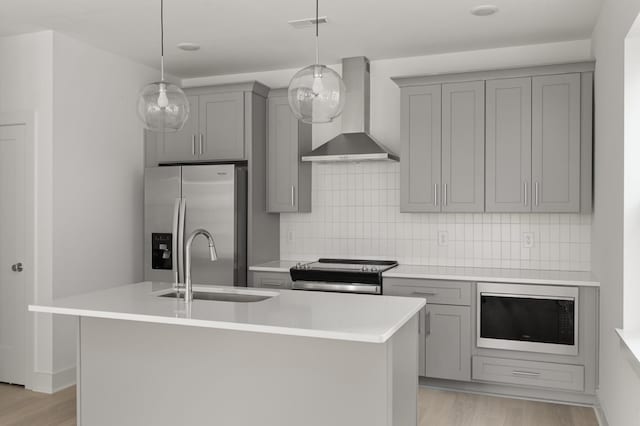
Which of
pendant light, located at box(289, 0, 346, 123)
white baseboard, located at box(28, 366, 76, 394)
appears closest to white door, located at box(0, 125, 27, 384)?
white baseboard, located at box(28, 366, 76, 394)

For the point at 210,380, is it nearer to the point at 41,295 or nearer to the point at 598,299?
the point at 41,295

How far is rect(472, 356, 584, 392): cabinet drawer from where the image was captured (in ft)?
13.1

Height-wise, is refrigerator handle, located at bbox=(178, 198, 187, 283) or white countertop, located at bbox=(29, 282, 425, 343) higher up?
A: refrigerator handle, located at bbox=(178, 198, 187, 283)

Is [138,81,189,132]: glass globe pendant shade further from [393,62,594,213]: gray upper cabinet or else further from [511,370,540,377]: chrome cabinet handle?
[511,370,540,377]: chrome cabinet handle

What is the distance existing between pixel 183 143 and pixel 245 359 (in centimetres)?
283

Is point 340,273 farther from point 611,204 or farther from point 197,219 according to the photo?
point 611,204

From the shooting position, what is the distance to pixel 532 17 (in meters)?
3.97

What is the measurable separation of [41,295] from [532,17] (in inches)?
163

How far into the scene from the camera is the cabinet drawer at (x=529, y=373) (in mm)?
4008

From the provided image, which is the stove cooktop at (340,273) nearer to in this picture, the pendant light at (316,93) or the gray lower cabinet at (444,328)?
the gray lower cabinet at (444,328)

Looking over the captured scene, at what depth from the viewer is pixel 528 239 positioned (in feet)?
15.3

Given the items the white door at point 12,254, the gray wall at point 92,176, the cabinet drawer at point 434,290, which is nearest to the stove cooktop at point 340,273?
the cabinet drawer at point 434,290

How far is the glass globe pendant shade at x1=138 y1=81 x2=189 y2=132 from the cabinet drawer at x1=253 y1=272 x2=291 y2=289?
2.13 metres

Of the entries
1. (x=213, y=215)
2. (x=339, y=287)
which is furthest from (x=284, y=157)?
(x=339, y=287)
